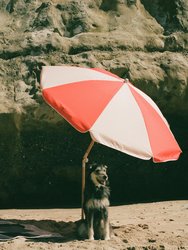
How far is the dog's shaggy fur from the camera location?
19.3ft

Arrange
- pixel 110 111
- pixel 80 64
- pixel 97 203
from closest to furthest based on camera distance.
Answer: pixel 110 111, pixel 97 203, pixel 80 64

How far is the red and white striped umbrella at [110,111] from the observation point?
5555 millimetres

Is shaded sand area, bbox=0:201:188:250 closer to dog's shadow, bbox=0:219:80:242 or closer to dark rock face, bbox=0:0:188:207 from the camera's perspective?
dog's shadow, bbox=0:219:80:242

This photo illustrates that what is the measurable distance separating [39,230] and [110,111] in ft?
5.55

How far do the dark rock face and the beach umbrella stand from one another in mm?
2028

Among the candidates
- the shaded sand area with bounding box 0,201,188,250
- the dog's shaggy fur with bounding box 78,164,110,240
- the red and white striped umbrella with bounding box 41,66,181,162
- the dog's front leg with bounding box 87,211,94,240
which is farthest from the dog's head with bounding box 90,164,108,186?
the shaded sand area with bounding box 0,201,188,250

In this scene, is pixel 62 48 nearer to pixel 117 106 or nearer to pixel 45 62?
pixel 45 62

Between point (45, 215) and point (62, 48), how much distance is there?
2420mm

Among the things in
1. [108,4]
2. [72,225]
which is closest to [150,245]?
[72,225]

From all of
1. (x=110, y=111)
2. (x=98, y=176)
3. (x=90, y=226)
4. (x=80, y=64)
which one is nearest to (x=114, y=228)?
(x=90, y=226)

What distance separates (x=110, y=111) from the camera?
5.77 m

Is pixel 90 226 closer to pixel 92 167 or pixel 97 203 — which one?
pixel 97 203

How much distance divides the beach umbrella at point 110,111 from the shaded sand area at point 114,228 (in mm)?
928

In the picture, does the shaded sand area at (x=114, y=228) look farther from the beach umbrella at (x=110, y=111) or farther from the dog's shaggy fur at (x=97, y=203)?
the beach umbrella at (x=110, y=111)
